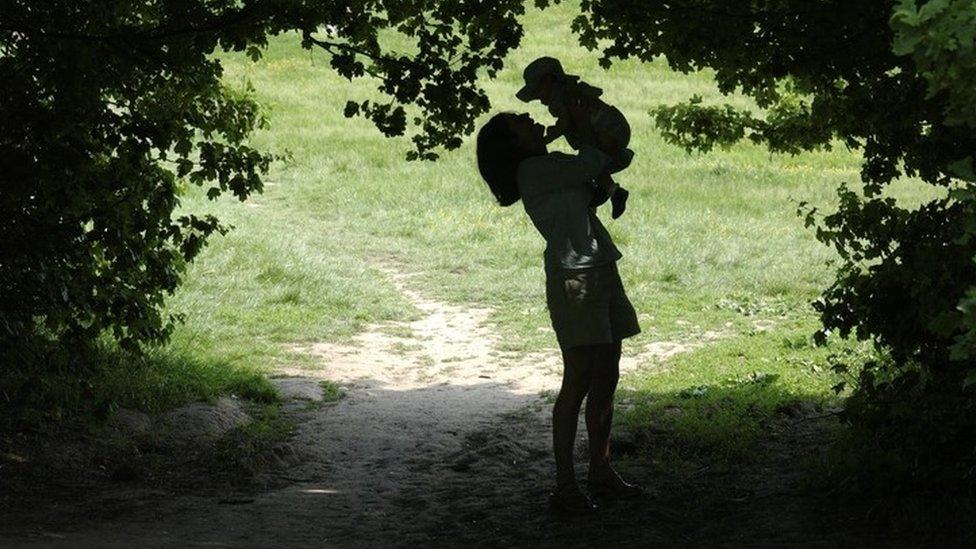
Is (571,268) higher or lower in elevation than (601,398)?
higher

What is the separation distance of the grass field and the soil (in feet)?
2.73

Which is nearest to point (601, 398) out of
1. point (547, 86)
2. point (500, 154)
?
point (500, 154)

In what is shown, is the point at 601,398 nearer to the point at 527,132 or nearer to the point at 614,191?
the point at 614,191

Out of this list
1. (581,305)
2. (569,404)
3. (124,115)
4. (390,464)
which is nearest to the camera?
(581,305)

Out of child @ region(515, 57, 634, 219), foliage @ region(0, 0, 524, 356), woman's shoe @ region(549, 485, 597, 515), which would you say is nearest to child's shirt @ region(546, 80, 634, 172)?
child @ region(515, 57, 634, 219)

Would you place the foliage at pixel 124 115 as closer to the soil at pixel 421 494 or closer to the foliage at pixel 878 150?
the foliage at pixel 878 150

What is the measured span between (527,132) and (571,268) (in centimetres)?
79

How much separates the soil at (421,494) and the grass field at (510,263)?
833mm

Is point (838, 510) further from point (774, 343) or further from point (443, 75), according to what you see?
point (774, 343)

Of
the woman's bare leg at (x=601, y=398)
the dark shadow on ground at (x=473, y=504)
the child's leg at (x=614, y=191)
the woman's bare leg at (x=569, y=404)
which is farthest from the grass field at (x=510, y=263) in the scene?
the child's leg at (x=614, y=191)

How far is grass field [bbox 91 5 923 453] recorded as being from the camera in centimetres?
1164

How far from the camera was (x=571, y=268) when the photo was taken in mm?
6781

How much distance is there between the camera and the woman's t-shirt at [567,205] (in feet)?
22.2

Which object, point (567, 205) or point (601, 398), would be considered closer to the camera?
point (567, 205)
